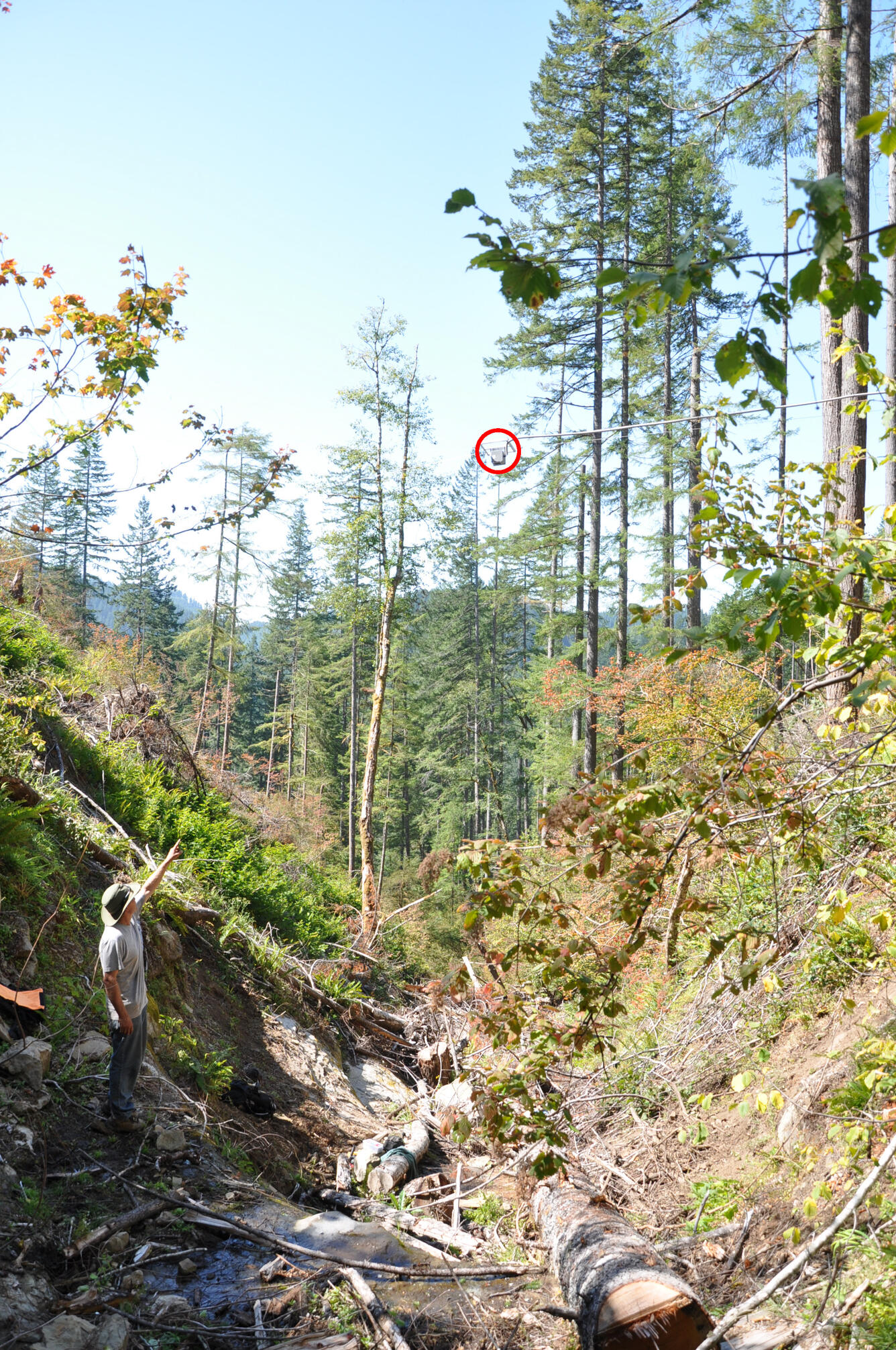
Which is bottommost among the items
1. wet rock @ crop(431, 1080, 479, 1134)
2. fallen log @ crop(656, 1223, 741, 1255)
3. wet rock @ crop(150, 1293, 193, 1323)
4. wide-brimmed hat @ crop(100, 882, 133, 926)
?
wet rock @ crop(431, 1080, 479, 1134)

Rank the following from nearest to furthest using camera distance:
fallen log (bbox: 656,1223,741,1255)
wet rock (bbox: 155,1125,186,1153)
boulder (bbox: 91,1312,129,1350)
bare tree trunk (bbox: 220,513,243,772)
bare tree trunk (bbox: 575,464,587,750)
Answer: boulder (bbox: 91,1312,129,1350) → fallen log (bbox: 656,1223,741,1255) → wet rock (bbox: 155,1125,186,1153) → bare tree trunk (bbox: 575,464,587,750) → bare tree trunk (bbox: 220,513,243,772)

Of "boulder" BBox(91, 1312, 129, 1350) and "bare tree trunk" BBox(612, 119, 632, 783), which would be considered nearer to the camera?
"boulder" BBox(91, 1312, 129, 1350)

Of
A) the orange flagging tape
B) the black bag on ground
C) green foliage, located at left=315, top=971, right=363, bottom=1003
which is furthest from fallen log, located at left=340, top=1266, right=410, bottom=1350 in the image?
green foliage, located at left=315, top=971, right=363, bottom=1003

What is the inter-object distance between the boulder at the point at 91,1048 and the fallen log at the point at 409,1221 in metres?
2.07

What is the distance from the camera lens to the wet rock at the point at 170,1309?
3779mm

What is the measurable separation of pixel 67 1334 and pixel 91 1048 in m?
2.40

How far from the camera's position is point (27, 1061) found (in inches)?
192

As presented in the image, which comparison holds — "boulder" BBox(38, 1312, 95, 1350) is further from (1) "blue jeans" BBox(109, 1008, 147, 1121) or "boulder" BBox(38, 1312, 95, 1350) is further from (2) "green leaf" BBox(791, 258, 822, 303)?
(2) "green leaf" BBox(791, 258, 822, 303)

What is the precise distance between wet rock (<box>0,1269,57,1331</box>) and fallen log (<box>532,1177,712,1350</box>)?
96.0 inches

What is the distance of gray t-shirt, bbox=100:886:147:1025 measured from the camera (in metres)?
5.24

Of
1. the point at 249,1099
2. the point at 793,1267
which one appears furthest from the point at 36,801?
the point at 793,1267

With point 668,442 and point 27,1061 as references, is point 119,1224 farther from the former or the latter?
point 668,442

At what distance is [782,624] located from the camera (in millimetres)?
2387

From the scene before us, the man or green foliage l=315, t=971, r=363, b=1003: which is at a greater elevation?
the man
